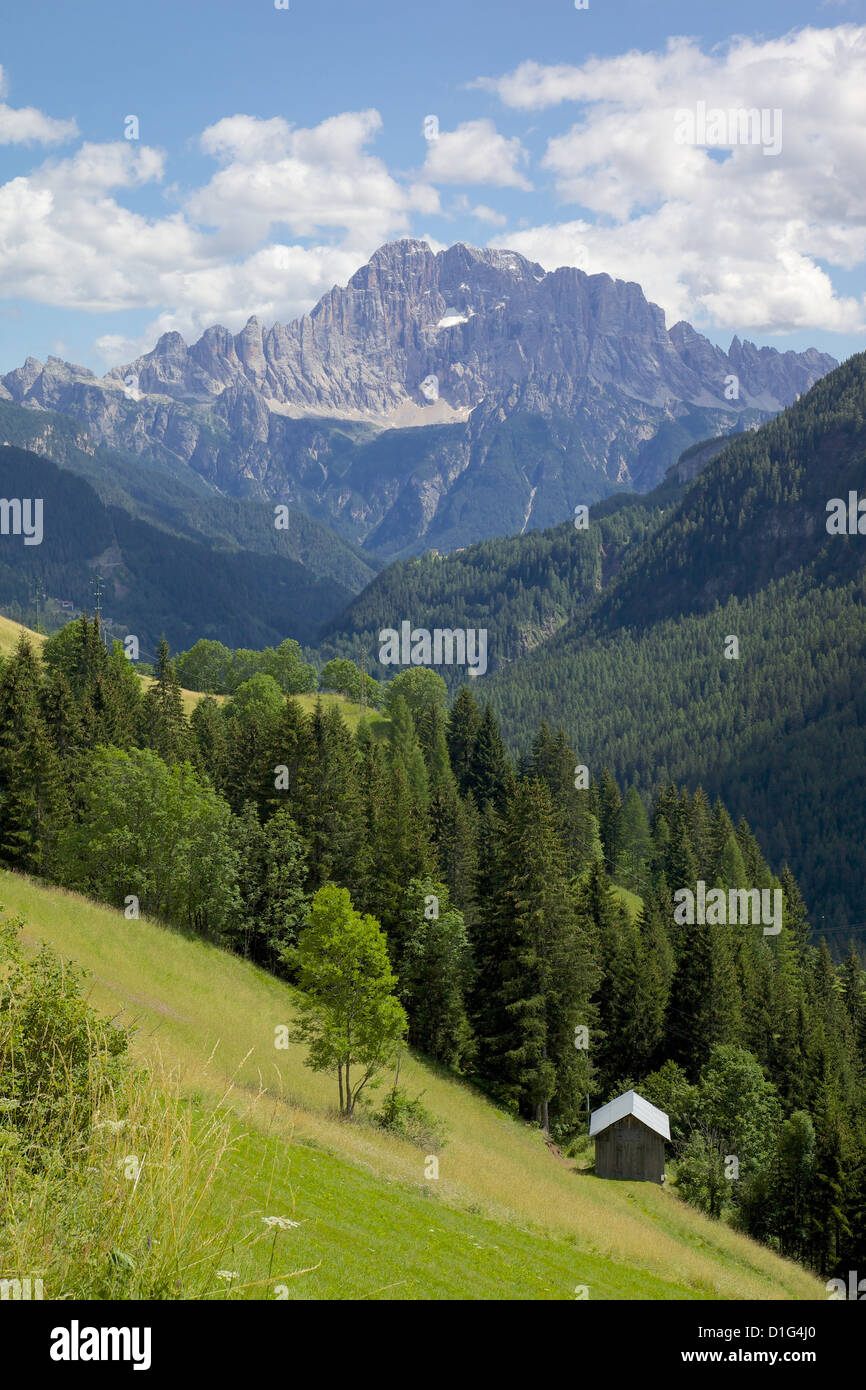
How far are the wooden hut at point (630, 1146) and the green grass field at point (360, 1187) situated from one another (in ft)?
3.56

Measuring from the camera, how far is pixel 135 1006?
116ft

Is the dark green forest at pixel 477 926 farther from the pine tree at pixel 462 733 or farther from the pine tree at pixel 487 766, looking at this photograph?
the pine tree at pixel 462 733

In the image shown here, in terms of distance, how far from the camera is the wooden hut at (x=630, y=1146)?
4822cm

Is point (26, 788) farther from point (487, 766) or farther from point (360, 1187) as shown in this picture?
point (487, 766)

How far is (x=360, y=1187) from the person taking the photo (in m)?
23.5

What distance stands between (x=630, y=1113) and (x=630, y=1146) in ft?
6.18

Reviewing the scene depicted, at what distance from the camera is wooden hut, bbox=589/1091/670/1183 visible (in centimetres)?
4822

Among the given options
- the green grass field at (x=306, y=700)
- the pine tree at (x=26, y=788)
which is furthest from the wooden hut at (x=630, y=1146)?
the green grass field at (x=306, y=700)

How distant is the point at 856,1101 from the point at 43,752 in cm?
5688

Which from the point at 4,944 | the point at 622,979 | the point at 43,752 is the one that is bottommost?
the point at 622,979

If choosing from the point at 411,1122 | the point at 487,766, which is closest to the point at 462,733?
the point at 487,766

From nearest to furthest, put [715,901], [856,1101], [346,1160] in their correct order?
[346,1160] < [856,1101] < [715,901]
